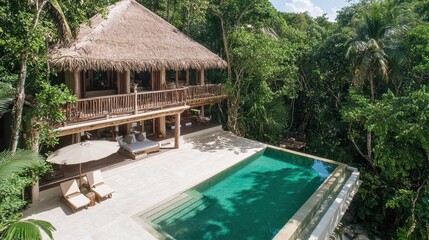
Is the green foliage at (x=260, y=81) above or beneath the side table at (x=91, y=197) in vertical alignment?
above

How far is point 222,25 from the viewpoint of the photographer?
1773cm

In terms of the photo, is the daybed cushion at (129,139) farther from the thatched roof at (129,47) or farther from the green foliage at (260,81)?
the green foliage at (260,81)

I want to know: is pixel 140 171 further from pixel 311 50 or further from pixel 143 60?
pixel 311 50

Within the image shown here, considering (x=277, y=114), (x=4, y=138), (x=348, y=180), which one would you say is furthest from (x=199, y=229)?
(x=277, y=114)

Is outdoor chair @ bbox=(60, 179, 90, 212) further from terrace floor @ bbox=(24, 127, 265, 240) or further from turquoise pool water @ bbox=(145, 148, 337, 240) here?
turquoise pool water @ bbox=(145, 148, 337, 240)

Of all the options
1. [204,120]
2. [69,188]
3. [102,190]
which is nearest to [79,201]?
[69,188]

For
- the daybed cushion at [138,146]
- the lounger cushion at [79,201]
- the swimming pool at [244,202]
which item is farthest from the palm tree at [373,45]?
the lounger cushion at [79,201]

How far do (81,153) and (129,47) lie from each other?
5.64 metres

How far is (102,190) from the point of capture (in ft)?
33.5

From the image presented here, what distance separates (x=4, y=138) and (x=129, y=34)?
685cm

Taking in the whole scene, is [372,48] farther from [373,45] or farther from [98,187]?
[98,187]

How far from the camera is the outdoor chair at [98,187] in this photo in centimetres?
1010

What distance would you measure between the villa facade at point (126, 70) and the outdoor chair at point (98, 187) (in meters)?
1.89

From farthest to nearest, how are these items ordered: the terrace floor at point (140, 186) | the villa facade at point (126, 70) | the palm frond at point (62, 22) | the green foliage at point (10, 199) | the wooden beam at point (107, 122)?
the villa facade at point (126, 70) < the wooden beam at point (107, 122) < the palm frond at point (62, 22) < the terrace floor at point (140, 186) < the green foliage at point (10, 199)
